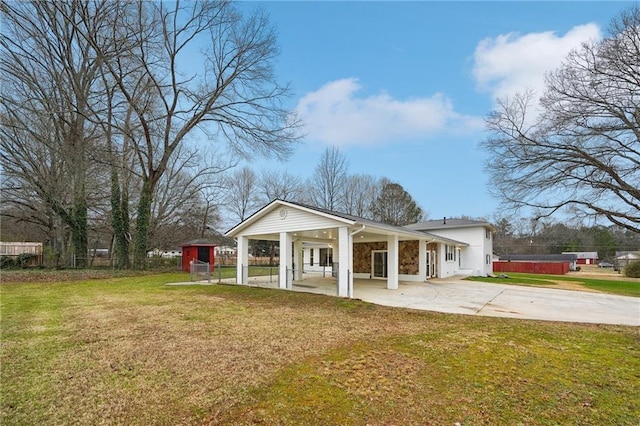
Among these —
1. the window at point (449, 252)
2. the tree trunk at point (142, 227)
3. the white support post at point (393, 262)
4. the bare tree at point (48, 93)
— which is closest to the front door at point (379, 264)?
the white support post at point (393, 262)

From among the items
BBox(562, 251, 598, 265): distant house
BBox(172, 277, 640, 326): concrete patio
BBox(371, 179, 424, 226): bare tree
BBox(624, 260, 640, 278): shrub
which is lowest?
BBox(562, 251, 598, 265): distant house

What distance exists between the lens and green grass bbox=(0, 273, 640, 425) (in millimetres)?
3357

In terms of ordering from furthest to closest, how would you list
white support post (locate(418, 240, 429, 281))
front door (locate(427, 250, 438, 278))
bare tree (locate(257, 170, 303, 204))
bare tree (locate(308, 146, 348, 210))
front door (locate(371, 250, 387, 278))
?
bare tree (locate(257, 170, 303, 204)), bare tree (locate(308, 146, 348, 210)), front door (locate(427, 250, 438, 278)), front door (locate(371, 250, 387, 278)), white support post (locate(418, 240, 429, 281))

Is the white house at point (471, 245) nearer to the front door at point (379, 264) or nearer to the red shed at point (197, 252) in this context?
the front door at point (379, 264)

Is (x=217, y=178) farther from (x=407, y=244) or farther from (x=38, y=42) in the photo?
(x=407, y=244)

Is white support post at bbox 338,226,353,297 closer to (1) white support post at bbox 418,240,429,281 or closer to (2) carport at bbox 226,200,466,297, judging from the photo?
(2) carport at bbox 226,200,466,297

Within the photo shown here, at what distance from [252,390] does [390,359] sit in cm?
220

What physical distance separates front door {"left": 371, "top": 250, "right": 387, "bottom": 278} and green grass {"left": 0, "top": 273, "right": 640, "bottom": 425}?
988 centimetres

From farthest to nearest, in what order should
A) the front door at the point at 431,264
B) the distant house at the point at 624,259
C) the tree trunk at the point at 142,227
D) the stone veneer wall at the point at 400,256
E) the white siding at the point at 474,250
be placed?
the distant house at the point at 624,259 → the white siding at the point at 474,250 → the tree trunk at the point at 142,227 → the front door at the point at 431,264 → the stone veneer wall at the point at 400,256

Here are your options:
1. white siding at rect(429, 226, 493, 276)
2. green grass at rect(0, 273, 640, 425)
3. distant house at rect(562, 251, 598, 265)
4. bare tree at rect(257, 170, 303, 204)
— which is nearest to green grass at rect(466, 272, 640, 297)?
white siding at rect(429, 226, 493, 276)

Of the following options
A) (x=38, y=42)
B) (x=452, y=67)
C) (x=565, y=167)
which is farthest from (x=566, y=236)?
(x=38, y=42)

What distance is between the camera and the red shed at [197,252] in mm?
22266

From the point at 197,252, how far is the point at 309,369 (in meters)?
19.5

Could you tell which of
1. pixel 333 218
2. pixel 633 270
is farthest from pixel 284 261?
pixel 633 270
